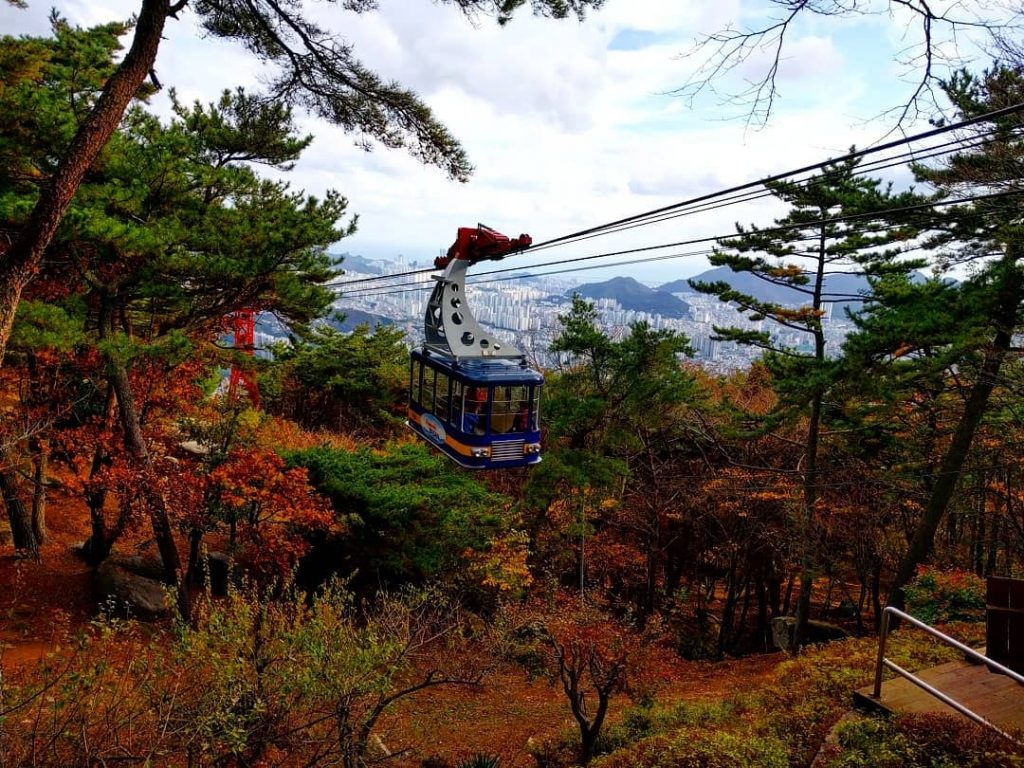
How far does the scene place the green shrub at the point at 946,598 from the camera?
10336mm

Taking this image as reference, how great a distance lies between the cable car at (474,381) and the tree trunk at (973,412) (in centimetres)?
689

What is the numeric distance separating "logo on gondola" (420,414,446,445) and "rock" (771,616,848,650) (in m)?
13.2

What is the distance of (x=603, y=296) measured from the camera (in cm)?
9069

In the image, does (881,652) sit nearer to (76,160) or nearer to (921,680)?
(921,680)

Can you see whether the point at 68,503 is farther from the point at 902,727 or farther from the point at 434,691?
the point at 902,727

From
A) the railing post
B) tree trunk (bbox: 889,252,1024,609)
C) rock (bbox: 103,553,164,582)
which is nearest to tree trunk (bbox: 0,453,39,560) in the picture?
rock (bbox: 103,553,164,582)

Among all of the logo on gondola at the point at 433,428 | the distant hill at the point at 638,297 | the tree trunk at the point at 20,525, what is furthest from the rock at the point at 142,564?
the distant hill at the point at 638,297

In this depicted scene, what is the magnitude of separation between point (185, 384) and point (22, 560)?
5.68m

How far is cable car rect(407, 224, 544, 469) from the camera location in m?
8.52

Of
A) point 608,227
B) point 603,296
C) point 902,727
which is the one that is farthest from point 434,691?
point 603,296

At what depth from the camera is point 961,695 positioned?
18.7ft

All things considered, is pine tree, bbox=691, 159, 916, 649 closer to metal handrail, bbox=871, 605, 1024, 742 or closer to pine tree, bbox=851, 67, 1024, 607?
pine tree, bbox=851, 67, 1024, 607

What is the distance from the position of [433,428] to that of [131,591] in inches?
Answer: 363

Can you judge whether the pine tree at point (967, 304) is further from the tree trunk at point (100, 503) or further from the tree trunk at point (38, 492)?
the tree trunk at point (38, 492)
